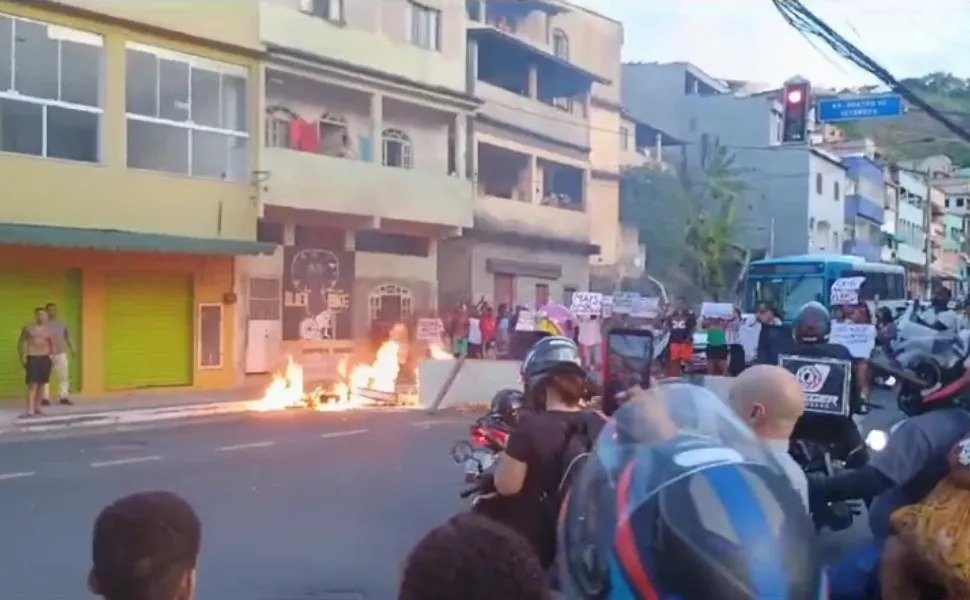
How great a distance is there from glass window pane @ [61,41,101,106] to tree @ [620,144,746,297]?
27.0m

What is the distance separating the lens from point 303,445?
49.9 feet

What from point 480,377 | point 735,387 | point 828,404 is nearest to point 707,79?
point 480,377

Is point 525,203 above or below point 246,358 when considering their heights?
above

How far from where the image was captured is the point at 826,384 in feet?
26.2

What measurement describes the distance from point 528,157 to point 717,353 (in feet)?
49.7

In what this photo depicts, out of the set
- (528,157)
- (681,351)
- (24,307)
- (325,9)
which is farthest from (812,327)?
(528,157)

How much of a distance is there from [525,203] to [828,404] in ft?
93.7

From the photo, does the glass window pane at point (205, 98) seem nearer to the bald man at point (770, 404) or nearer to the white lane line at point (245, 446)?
the white lane line at point (245, 446)

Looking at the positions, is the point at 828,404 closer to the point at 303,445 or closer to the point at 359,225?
the point at 303,445

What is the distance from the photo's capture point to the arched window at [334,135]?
29297mm

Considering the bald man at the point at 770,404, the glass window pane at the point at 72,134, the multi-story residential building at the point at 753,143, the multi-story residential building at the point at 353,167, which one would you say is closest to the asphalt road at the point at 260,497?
the bald man at the point at 770,404

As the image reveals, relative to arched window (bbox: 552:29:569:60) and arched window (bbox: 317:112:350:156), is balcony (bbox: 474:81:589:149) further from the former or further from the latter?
arched window (bbox: 317:112:350:156)

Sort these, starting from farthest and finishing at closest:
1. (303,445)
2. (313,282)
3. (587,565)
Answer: (313,282)
(303,445)
(587,565)

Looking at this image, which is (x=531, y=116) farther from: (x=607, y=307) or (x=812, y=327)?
(x=812, y=327)
